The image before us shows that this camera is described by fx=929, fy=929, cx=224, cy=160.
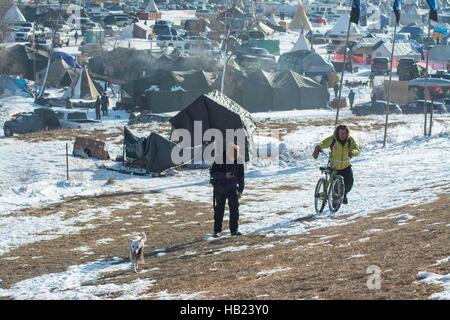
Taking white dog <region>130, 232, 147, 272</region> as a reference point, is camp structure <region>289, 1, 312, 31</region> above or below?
above

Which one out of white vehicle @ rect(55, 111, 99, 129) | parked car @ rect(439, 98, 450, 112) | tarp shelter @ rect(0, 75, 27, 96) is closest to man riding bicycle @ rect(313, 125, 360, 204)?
white vehicle @ rect(55, 111, 99, 129)

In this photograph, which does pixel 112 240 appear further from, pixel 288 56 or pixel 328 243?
pixel 288 56

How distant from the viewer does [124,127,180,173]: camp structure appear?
69.6 ft

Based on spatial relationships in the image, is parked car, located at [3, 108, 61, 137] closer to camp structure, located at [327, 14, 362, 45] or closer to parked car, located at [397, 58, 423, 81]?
parked car, located at [397, 58, 423, 81]

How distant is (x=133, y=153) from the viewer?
21750mm

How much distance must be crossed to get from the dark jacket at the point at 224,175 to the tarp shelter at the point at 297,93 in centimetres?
2850

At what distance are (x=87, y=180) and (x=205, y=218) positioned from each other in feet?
21.3

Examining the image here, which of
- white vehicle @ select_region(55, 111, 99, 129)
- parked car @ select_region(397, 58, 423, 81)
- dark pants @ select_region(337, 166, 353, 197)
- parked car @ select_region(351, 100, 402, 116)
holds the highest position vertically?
parked car @ select_region(397, 58, 423, 81)

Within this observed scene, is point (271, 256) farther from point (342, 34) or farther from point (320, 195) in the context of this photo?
point (342, 34)

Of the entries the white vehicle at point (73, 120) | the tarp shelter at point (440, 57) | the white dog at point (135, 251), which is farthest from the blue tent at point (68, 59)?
the white dog at point (135, 251)

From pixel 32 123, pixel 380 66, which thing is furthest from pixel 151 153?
pixel 380 66

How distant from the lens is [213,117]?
22.5 m

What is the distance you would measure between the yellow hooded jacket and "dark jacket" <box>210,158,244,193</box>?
1472 mm
